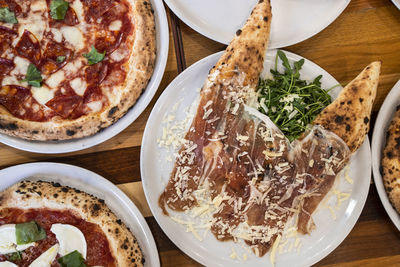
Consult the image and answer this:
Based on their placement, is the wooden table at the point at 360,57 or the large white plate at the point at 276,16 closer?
the large white plate at the point at 276,16

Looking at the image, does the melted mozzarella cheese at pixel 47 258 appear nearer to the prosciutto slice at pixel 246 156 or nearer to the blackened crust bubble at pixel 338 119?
the prosciutto slice at pixel 246 156

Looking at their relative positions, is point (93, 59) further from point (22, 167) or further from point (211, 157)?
point (211, 157)

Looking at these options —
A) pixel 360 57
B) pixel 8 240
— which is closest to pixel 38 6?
pixel 8 240

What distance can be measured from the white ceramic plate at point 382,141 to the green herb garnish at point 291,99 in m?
0.37

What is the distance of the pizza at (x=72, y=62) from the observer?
2.33m

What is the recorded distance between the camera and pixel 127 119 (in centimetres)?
238

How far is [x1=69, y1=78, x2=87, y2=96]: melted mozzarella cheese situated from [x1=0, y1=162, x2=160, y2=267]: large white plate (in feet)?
1.53

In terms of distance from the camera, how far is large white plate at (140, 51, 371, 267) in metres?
2.39

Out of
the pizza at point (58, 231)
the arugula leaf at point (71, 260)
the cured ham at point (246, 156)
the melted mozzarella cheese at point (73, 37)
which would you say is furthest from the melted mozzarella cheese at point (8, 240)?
the melted mozzarella cheese at point (73, 37)

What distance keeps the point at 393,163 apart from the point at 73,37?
2183 mm

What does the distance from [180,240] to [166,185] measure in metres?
0.36

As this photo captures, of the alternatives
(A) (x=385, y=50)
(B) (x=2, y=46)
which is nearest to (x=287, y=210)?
(A) (x=385, y=50)

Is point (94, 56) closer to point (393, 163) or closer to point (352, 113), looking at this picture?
point (352, 113)

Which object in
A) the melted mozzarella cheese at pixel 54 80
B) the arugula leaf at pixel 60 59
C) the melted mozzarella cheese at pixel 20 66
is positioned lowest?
the melted mozzarella cheese at pixel 54 80
